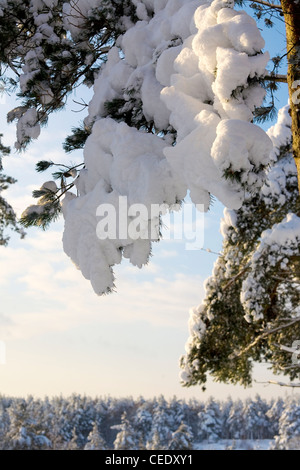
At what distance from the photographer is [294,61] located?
10.6 ft

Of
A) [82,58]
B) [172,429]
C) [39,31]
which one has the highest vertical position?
[39,31]

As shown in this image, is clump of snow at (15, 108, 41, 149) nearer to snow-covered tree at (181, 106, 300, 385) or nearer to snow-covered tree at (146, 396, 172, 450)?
snow-covered tree at (181, 106, 300, 385)

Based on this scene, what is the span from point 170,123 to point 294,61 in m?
0.99

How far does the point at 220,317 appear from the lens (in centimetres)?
1041

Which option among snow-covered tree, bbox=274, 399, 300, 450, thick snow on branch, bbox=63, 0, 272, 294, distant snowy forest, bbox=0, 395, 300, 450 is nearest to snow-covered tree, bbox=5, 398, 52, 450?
distant snowy forest, bbox=0, 395, 300, 450

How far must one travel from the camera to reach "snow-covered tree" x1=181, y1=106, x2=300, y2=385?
357 inches

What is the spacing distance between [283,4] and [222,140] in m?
1.76

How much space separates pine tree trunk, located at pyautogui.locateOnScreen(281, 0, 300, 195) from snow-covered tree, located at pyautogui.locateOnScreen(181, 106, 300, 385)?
568cm

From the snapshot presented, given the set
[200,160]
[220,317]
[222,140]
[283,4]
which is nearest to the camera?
[222,140]

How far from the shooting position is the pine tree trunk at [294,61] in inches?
126

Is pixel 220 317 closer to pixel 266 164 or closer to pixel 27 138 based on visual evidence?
pixel 27 138

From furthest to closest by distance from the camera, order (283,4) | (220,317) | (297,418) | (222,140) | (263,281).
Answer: (297,418) → (220,317) → (263,281) → (283,4) → (222,140)

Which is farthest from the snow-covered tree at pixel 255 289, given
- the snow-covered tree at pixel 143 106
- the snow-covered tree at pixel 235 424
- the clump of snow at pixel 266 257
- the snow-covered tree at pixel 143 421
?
the snow-covered tree at pixel 235 424
